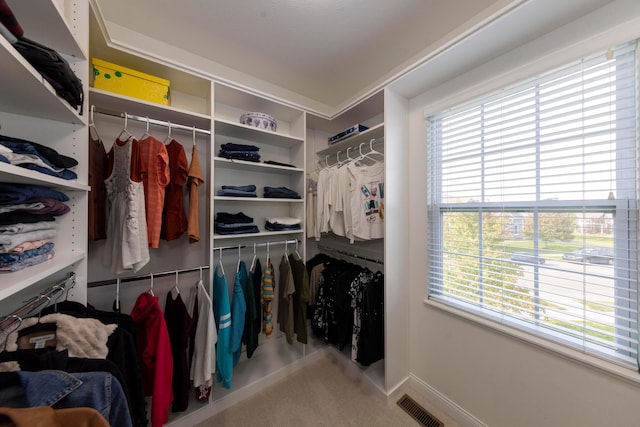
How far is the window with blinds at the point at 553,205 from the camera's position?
102cm

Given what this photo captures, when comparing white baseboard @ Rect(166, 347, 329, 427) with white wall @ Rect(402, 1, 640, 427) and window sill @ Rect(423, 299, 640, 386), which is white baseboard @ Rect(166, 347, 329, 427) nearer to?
white wall @ Rect(402, 1, 640, 427)

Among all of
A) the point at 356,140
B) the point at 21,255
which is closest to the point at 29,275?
the point at 21,255

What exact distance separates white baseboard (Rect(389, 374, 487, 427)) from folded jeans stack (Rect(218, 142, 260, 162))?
2218mm

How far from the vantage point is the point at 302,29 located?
1.60m

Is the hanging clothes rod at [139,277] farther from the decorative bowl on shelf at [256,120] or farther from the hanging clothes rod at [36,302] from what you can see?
the decorative bowl on shelf at [256,120]

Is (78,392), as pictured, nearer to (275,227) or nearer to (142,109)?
(275,227)

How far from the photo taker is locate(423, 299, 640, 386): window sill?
100cm

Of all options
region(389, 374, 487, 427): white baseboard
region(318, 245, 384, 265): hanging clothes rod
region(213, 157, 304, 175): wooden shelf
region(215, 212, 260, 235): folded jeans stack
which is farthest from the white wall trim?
region(213, 157, 304, 175): wooden shelf

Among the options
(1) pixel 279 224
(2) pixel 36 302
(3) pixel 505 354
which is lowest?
(3) pixel 505 354

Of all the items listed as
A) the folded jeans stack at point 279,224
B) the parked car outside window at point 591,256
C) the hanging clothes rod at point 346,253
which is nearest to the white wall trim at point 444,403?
the hanging clothes rod at point 346,253

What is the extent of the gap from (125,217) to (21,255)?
58cm

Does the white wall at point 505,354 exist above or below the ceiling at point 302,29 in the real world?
below

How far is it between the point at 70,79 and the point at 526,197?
2244 millimetres

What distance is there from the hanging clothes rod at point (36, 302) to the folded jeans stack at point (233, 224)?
824 mm
